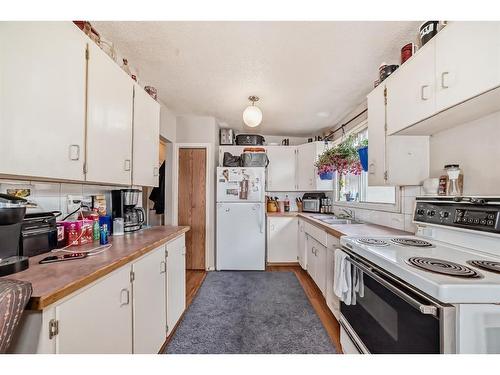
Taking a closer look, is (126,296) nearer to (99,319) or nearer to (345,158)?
(99,319)

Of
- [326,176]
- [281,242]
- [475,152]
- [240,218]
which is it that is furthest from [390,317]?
[326,176]

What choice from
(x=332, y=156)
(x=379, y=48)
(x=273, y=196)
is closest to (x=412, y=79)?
(x=379, y=48)

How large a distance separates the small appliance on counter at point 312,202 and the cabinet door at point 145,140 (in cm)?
263

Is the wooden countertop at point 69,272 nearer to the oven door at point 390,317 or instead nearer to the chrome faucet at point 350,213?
the oven door at point 390,317

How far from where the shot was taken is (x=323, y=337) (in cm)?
180

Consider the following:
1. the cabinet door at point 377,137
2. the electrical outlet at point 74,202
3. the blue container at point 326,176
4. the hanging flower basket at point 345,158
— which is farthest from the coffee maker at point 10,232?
the blue container at point 326,176

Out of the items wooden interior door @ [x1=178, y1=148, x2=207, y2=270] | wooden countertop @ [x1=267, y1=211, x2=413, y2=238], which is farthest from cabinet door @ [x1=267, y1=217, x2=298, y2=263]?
wooden interior door @ [x1=178, y1=148, x2=207, y2=270]

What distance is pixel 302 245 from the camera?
3332 millimetres

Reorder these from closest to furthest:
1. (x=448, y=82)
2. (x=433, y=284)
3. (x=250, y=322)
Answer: (x=433, y=284)
(x=448, y=82)
(x=250, y=322)

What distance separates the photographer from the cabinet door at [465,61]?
0.93 metres

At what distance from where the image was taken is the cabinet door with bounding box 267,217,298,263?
361 cm

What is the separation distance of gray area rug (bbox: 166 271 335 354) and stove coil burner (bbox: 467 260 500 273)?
1.14 m

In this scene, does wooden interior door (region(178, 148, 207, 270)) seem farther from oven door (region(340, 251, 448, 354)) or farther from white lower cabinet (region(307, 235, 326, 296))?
oven door (region(340, 251, 448, 354))

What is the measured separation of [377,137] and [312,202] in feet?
6.84
